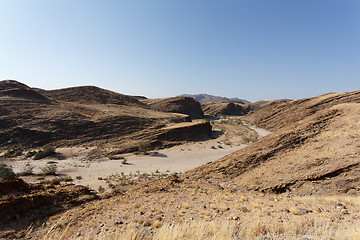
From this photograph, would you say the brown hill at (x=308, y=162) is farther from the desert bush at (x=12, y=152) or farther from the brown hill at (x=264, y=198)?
the desert bush at (x=12, y=152)

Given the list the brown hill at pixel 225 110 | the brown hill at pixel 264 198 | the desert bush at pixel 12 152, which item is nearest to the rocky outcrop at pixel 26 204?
the brown hill at pixel 264 198

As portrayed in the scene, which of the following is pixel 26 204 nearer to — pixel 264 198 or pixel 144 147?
pixel 264 198

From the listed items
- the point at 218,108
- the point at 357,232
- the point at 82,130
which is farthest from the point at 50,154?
the point at 218,108

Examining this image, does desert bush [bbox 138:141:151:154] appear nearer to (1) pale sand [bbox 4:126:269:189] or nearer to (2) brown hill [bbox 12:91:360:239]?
(1) pale sand [bbox 4:126:269:189]

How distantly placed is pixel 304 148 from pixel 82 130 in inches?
1143

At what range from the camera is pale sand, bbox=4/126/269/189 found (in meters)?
14.4

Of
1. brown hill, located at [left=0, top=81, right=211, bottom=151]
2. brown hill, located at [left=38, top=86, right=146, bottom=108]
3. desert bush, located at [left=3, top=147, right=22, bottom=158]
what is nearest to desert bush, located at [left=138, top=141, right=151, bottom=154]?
brown hill, located at [left=0, top=81, right=211, bottom=151]

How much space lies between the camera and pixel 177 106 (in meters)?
61.1

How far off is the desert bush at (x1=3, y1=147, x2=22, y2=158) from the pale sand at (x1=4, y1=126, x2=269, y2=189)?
9.77 ft

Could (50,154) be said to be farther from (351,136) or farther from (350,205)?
(351,136)

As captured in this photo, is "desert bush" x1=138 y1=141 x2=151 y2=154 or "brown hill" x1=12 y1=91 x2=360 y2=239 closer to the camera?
"brown hill" x1=12 y1=91 x2=360 y2=239

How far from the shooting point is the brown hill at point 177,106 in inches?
2360

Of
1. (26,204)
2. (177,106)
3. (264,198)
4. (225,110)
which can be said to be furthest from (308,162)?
(225,110)

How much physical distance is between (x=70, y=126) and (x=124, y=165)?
15679mm
